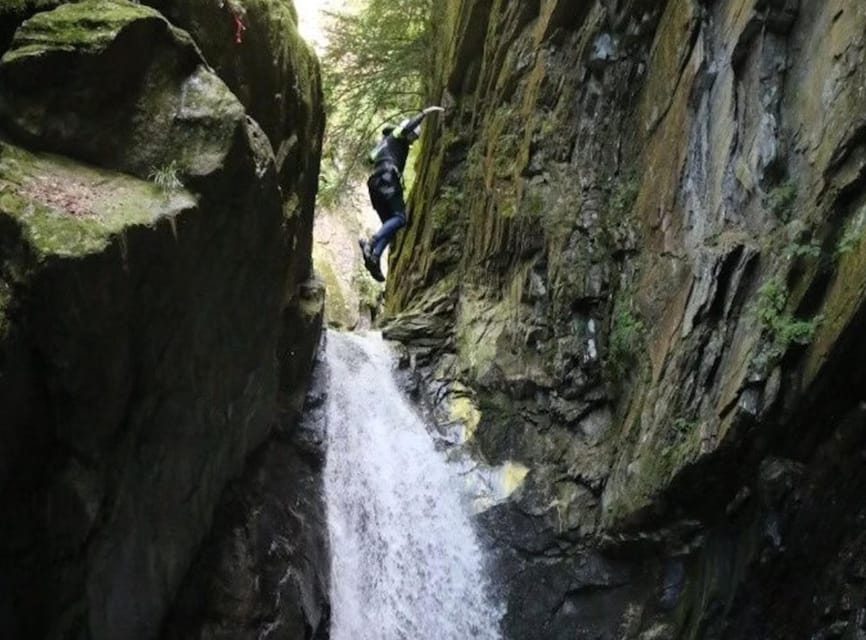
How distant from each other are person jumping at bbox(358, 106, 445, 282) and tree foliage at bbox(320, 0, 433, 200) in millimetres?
3958

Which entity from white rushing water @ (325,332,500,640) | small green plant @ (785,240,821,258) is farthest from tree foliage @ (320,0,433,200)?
small green plant @ (785,240,821,258)

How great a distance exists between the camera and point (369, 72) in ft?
53.7

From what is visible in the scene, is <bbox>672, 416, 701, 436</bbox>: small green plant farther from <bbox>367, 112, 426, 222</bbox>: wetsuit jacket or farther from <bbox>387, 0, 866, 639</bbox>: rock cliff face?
<bbox>367, 112, 426, 222</bbox>: wetsuit jacket

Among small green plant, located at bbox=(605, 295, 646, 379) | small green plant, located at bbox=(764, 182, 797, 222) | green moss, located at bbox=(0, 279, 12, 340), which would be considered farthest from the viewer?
small green plant, located at bbox=(605, 295, 646, 379)

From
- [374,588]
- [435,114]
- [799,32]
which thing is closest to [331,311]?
[435,114]

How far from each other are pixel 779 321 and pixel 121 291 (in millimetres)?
4969

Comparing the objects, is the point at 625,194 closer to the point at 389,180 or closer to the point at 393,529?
the point at 389,180

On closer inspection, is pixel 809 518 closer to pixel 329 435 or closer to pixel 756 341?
pixel 756 341

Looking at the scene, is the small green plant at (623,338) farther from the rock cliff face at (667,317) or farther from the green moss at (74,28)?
the green moss at (74,28)

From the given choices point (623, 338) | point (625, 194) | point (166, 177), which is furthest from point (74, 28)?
point (625, 194)

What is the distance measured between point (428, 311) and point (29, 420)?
818 centimetres

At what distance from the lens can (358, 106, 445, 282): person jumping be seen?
1180 centimetres

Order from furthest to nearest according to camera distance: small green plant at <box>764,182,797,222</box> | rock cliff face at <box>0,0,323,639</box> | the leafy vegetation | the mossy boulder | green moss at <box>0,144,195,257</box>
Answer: small green plant at <box>764,182,797,222</box> → the leafy vegetation → the mossy boulder → rock cliff face at <box>0,0,323,639</box> → green moss at <box>0,144,195,257</box>

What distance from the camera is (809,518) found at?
21.6 ft
